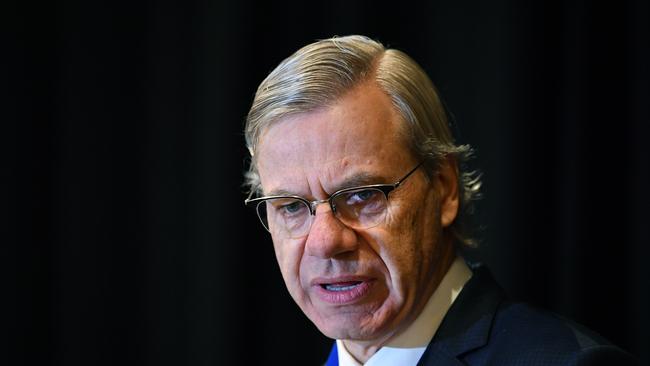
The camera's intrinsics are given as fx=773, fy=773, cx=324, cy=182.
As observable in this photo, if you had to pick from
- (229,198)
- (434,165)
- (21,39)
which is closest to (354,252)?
(434,165)

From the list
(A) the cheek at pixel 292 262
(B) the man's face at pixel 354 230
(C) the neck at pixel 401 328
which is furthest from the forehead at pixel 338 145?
(C) the neck at pixel 401 328

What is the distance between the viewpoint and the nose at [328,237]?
1654 millimetres

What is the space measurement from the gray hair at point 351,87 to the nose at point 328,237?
0.24m

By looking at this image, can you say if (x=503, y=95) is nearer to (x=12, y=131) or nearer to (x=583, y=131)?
(x=583, y=131)

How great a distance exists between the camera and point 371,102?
1747mm

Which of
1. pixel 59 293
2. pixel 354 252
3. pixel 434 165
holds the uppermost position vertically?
pixel 434 165

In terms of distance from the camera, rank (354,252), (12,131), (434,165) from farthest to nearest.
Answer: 1. (12,131)
2. (434,165)
3. (354,252)

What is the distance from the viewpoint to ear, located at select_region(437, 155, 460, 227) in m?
1.86

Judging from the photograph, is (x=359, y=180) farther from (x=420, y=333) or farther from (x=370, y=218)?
(x=420, y=333)

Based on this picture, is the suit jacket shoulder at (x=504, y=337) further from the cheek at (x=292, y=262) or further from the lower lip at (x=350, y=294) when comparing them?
the cheek at (x=292, y=262)

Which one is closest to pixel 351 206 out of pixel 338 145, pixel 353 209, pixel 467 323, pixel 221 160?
pixel 353 209

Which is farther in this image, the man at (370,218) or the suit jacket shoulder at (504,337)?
the man at (370,218)

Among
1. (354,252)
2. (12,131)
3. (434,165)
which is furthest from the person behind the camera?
(12,131)

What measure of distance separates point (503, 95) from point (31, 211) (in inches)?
68.1
